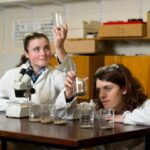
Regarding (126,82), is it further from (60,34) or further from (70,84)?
(60,34)

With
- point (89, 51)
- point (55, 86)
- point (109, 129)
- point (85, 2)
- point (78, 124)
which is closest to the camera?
point (109, 129)

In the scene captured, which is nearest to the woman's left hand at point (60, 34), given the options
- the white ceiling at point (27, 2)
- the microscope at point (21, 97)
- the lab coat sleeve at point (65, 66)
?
the lab coat sleeve at point (65, 66)

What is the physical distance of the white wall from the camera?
406 centimetres

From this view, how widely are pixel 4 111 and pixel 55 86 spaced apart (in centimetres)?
36

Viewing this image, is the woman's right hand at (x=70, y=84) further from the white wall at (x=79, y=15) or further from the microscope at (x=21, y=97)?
the white wall at (x=79, y=15)

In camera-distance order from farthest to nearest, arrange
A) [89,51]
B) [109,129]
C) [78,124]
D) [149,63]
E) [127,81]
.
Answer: [89,51] < [149,63] < [127,81] < [78,124] < [109,129]

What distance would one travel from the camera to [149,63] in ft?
12.1

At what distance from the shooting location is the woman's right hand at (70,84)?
2.09m

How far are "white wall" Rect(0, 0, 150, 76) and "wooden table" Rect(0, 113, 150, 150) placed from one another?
7.12ft

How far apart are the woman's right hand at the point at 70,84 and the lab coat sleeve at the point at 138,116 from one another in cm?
31

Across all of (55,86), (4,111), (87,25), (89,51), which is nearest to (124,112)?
(55,86)

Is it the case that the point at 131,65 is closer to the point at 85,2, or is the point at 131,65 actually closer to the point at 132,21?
the point at 132,21

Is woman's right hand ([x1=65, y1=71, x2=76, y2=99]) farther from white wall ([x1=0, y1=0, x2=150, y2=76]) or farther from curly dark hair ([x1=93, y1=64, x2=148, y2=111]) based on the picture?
white wall ([x1=0, y1=0, x2=150, y2=76])

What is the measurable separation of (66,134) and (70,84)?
0.40m
